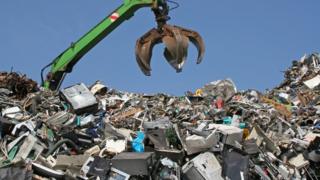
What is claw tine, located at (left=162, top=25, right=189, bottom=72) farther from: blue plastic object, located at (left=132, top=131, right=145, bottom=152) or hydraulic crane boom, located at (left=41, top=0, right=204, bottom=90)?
blue plastic object, located at (left=132, top=131, right=145, bottom=152)

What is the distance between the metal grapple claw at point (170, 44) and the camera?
30.9 feet

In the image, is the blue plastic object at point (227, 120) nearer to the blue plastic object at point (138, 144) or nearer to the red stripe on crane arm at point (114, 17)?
the blue plastic object at point (138, 144)

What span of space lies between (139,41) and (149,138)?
6.26 ft

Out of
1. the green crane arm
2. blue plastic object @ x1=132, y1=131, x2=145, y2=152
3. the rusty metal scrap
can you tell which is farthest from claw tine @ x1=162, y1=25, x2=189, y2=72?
the rusty metal scrap

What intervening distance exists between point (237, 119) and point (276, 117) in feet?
2.91

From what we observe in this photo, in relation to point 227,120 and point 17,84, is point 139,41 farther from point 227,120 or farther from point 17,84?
point 17,84

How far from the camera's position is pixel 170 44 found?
9.45 meters

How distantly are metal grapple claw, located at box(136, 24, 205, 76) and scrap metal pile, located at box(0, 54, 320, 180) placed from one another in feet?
3.14

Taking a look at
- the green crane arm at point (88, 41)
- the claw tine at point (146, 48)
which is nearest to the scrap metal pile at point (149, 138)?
the green crane arm at point (88, 41)

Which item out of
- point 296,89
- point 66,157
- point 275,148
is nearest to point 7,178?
point 66,157

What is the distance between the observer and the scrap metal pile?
7.83m

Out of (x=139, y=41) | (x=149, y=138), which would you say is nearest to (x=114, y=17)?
(x=139, y=41)

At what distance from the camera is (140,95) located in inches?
555

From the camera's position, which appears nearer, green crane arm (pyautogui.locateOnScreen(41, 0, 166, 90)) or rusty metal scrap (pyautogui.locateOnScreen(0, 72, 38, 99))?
green crane arm (pyautogui.locateOnScreen(41, 0, 166, 90))
